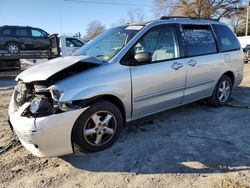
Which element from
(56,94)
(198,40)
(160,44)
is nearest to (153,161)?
(56,94)

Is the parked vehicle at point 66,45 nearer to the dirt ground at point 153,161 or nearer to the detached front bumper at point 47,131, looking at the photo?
the dirt ground at point 153,161

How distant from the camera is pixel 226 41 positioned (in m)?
6.15

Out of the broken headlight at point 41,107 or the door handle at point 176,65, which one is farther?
the door handle at point 176,65

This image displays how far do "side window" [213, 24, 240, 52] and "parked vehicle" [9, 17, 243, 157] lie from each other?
8 centimetres

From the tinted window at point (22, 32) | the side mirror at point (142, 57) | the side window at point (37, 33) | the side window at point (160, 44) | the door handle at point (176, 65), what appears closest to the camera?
the side mirror at point (142, 57)

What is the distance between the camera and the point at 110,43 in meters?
4.71

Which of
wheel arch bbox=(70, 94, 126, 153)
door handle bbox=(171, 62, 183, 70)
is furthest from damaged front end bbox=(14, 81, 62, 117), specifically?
door handle bbox=(171, 62, 183, 70)

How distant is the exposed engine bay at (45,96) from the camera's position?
351 cm

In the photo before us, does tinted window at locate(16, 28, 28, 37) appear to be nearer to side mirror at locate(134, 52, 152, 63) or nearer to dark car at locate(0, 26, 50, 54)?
dark car at locate(0, 26, 50, 54)

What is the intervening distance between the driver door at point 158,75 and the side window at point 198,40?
29 centimetres

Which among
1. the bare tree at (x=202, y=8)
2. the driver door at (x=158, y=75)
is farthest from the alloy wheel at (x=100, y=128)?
the bare tree at (x=202, y=8)

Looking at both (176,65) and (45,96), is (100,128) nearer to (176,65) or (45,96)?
(45,96)

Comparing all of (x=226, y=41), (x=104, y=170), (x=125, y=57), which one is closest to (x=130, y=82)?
(x=125, y=57)

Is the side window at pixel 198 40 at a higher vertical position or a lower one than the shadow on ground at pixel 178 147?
higher
